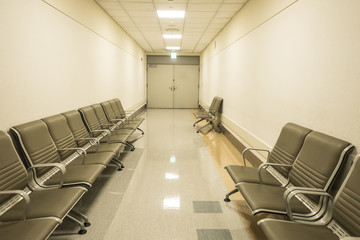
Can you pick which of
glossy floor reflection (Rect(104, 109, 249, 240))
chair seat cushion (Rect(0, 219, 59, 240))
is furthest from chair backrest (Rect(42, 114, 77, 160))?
chair seat cushion (Rect(0, 219, 59, 240))

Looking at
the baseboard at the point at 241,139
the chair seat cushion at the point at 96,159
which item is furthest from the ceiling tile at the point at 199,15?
the chair seat cushion at the point at 96,159

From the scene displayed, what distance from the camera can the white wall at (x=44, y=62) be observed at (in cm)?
214

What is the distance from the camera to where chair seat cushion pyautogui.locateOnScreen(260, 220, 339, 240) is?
1.42m

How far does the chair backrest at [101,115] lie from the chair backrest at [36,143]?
1495mm

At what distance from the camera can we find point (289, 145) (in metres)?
2.30

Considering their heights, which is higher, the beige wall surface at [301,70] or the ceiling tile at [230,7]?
the ceiling tile at [230,7]

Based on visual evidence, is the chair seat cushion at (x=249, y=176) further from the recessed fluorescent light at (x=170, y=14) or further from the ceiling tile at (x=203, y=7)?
the recessed fluorescent light at (x=170, y=14)

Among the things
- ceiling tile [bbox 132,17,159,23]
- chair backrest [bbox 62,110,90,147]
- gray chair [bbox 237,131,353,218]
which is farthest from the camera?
ceiling tile [bbox 132,17,159,23]

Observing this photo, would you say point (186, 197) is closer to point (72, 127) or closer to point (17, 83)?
point (72, 127)

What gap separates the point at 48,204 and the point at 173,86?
33.7 feet

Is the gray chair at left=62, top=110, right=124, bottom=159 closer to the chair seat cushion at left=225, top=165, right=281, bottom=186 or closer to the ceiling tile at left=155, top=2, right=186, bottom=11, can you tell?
the chair seat cushion at left=225, top=165, right=281, bottom=186

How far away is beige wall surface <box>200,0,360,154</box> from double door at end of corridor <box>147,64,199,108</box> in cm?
710

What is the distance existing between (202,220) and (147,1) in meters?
3.78

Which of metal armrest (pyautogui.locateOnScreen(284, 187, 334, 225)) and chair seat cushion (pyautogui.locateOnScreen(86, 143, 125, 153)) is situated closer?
metal armrest (pyautogui.locateOnScreen(284, 187, 334, 225))
